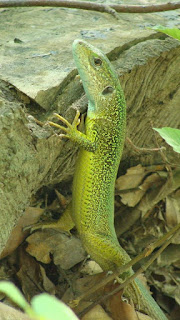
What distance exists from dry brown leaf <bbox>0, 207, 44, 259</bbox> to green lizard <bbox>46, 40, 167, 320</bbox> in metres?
0.35

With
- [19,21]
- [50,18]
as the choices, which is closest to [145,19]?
[50,18]

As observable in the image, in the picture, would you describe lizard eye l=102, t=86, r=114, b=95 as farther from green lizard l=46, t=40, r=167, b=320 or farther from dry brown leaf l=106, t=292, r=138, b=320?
dry brown leaf l=106, t=292, r=138, b=320

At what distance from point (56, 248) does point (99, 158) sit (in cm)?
86

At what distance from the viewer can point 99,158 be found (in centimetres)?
252

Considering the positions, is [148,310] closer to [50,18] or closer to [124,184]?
[124,184]

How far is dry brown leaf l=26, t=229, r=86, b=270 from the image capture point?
2.79 m

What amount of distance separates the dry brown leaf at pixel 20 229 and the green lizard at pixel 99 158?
35 centimetres

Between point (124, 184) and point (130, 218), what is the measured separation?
34cm

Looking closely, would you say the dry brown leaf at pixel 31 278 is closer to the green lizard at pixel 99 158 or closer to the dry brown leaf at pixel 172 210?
the green lizard at pixel 99 158

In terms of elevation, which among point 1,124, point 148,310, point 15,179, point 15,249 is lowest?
point 148,310

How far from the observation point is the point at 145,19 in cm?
360

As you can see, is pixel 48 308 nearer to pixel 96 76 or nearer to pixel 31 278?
pixel 96 76

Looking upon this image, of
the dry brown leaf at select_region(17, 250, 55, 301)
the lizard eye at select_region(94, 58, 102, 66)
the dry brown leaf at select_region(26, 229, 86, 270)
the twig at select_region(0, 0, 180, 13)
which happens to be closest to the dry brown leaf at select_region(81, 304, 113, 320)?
the dry brown leaf at select_region(17, 250, 55, 301)

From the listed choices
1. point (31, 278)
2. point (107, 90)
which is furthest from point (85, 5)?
point (31, 278)
